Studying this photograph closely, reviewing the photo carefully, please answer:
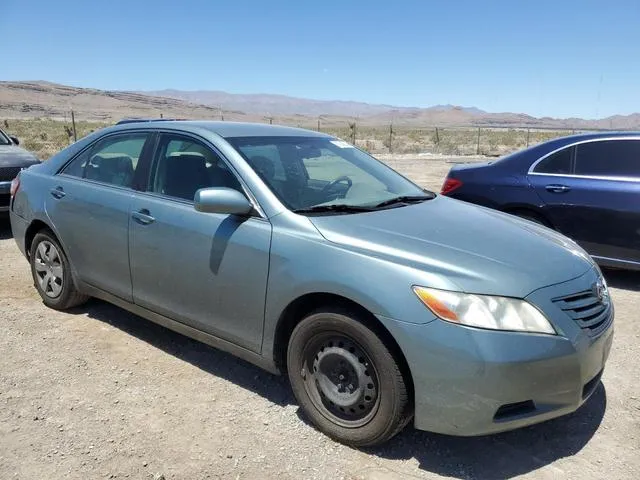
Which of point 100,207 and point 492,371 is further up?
point 100,207

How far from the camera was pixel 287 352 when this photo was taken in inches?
125

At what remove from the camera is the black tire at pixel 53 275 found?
4.61 meters

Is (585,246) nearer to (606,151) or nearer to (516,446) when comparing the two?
(606,151)

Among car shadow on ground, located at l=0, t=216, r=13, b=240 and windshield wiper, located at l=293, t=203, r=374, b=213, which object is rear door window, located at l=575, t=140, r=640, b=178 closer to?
windshield wiper, located at l=293, t=203, r=374, b=213

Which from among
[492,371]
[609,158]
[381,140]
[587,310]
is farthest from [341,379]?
[381,140]

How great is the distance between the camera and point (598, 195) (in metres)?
5.76

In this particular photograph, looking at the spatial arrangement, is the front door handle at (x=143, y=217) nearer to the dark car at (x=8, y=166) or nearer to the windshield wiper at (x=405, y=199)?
the windshield wiper at (x=405, y=199)

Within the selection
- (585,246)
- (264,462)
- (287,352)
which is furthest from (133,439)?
(585,246)

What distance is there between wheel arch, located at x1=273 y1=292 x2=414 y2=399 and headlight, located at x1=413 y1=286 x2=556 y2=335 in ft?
0.92

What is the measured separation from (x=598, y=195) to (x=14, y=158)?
24.8 feet

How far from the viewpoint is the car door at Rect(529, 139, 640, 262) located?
18.4ft

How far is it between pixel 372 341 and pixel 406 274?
363 mm

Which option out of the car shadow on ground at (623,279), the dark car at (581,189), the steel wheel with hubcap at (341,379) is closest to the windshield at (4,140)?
the dark car at (581,189)

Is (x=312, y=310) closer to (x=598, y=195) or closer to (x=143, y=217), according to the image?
(x=143, y=217)
